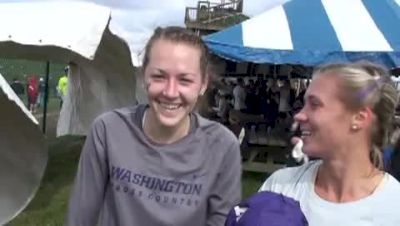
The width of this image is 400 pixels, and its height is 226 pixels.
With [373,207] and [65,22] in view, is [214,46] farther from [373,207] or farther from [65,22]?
[373,207]

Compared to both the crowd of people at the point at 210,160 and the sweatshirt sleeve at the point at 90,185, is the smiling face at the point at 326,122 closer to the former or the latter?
the crowd of people at the point at 210,160

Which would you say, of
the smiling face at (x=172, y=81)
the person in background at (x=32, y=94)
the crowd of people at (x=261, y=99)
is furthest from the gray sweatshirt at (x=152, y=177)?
the person in background at (x=32, y=94)

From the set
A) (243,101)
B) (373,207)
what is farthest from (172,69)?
(243,101)

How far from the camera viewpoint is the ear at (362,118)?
2.01 m

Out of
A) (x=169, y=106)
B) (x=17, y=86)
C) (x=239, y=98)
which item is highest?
(x=169, y=106)

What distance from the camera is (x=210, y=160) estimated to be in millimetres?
2223

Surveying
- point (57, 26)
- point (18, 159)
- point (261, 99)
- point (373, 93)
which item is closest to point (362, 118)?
point (373, 93)

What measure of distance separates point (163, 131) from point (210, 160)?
0.17 metres

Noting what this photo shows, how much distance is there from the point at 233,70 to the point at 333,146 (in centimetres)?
1359

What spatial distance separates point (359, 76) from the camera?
6.61ft

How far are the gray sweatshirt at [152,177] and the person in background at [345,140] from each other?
227 millimetres

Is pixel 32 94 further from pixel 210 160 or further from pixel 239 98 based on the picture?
pixel 210 160

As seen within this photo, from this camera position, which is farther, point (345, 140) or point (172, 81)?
point (172, 81)

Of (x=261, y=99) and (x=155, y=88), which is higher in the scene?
(x=155, y=88)
